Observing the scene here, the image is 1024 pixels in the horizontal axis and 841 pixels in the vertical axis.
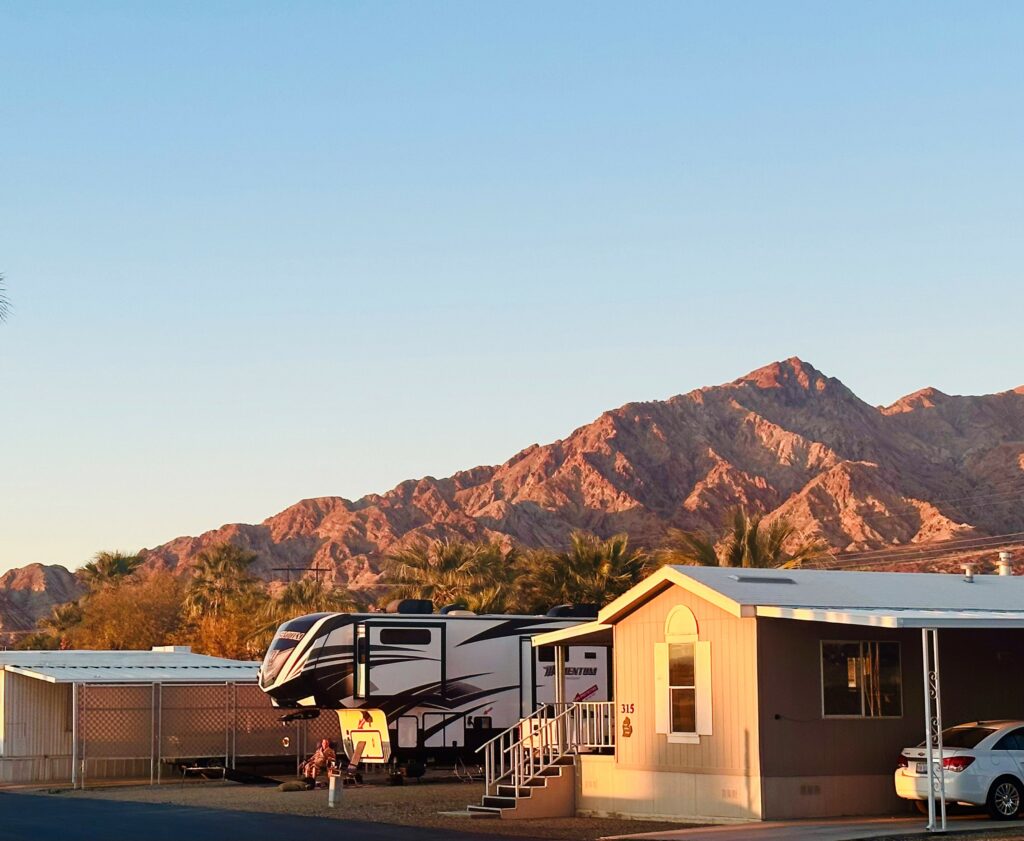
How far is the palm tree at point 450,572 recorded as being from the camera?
184ft

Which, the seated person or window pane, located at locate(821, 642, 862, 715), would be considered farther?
the seated person

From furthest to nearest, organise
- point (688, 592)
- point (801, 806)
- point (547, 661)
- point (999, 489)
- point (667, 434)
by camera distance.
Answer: point (667, 434), point (999, 489), point (547, 661), point (688, 592), point (801, 806)

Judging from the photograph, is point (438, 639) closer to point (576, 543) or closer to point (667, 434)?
point (576, 543)

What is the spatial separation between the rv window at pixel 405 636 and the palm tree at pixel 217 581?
33752 millimetres

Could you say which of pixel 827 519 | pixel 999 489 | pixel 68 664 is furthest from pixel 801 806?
pixel 999 489

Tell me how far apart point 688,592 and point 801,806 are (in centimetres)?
351

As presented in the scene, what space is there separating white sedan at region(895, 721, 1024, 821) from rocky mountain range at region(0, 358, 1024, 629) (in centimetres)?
11284

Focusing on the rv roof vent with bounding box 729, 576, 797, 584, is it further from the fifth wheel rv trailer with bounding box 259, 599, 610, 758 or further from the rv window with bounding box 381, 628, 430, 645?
the rv window with bounding box 381, 628, 430, 645

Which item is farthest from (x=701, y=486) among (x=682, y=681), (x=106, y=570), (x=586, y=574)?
(x=682, y=681)

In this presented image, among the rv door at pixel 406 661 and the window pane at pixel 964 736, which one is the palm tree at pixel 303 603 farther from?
the window pane at pixel 964 736

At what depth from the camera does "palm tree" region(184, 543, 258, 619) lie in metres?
68.0

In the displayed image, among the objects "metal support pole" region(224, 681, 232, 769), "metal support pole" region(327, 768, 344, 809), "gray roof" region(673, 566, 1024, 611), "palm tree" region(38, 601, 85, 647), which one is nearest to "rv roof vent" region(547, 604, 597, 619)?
"metal support pole" region(224, 681, 232, 769)

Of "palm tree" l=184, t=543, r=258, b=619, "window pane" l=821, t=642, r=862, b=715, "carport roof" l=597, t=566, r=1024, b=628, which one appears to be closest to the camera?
"carport roof" l=597, t=566, r=1024, b=628

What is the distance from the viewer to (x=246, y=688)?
3775cm
